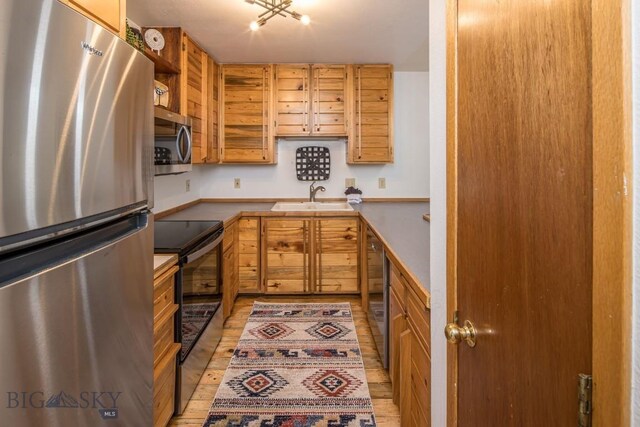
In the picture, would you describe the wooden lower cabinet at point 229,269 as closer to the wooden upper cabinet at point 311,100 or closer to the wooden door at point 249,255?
the wooden door at point 249,255

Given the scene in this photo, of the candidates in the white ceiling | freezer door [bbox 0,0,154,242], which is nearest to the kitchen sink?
the white ceiling

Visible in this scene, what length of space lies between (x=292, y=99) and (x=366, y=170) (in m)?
1.05

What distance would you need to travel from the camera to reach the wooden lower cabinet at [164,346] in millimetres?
1621

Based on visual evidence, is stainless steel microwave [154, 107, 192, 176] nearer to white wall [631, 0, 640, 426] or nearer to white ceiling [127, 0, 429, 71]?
white ceiling [127, 0, 429, 71]

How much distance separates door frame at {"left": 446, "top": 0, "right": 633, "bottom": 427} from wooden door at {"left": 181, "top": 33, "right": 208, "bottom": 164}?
2.85 metres

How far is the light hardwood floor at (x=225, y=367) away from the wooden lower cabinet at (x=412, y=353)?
232 millimetres

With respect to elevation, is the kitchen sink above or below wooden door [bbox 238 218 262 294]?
above

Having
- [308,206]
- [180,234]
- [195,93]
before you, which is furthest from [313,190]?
[180,234]

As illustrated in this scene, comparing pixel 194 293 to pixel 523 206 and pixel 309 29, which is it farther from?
pixel 309 29

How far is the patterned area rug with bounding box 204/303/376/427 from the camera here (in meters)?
1.95

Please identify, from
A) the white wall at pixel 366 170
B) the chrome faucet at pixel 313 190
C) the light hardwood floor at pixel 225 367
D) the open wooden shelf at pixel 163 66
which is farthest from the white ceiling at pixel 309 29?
the light hardwood floor at pixel 225 367

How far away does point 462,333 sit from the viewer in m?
0.84

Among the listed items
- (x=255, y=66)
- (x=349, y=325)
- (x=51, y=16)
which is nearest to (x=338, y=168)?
(x=255, y=66)

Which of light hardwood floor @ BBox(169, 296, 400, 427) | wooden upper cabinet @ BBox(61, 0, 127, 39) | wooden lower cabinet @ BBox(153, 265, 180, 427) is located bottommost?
light hardwood floor @ BBox(169, 296, 400, 427)
